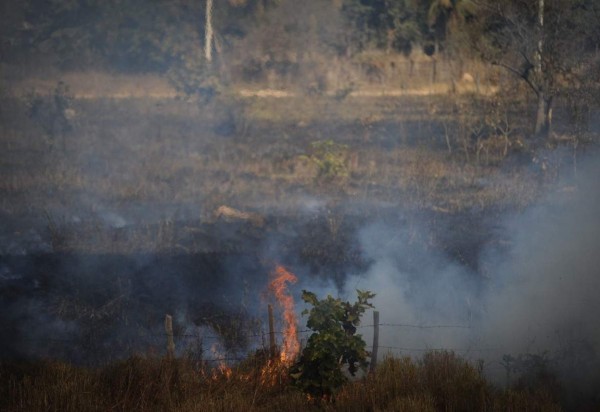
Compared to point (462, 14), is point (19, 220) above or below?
below

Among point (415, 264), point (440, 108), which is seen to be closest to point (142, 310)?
point (415, 264)

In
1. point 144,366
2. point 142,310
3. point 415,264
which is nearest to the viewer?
point 144,366

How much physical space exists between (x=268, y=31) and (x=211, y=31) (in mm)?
2690

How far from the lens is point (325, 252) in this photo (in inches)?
688

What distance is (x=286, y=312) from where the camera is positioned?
1313 centimetres

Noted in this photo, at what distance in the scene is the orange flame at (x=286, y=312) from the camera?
11.5 meters

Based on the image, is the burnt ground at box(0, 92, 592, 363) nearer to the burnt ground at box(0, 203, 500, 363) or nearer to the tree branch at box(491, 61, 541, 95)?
the burnt ground at box(0, 203, 500, 363)

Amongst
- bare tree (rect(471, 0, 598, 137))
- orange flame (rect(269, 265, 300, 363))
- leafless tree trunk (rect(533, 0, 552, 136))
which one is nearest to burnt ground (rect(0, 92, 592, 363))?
orange flame (rect(269, 265, 300, 363))

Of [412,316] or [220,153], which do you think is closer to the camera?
[412,316]

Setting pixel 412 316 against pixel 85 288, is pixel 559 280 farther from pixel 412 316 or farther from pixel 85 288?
pixel 85 288

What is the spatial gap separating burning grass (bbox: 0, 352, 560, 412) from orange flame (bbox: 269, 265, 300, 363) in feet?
2.89

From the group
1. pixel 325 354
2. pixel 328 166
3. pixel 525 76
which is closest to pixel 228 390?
pixel 325 354

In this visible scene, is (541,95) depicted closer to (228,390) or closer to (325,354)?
(325,354)

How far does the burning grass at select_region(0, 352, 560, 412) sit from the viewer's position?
922 cm
